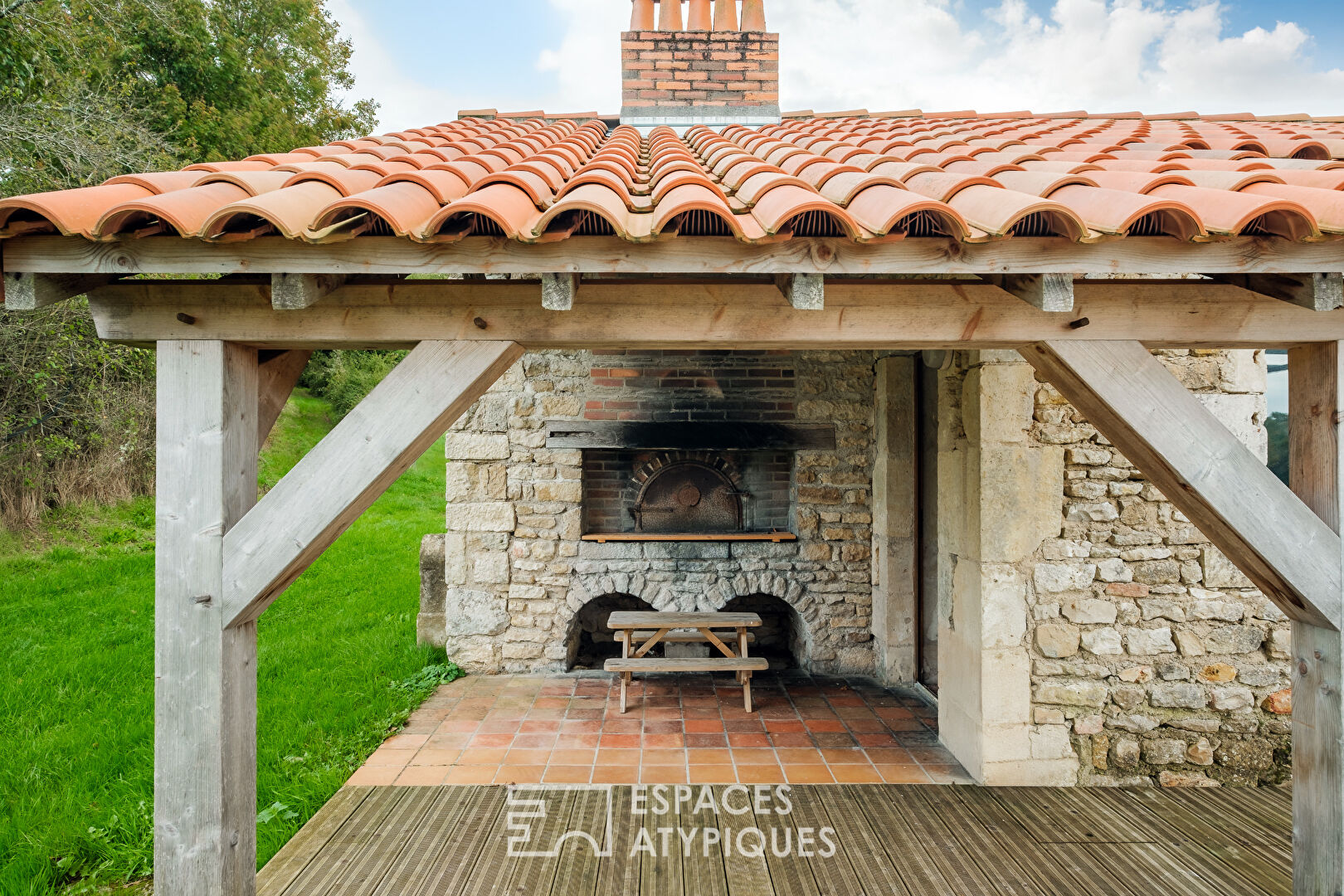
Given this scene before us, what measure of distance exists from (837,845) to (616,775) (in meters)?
1.26

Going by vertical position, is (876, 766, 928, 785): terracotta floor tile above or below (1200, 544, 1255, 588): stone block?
below

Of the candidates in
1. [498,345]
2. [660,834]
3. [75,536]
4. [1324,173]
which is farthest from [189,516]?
[75,536]

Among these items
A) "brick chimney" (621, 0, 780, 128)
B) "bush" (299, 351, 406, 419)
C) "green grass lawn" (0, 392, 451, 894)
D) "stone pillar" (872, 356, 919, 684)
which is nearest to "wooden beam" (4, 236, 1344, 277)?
"green grass lawn" (0, 392, 451, 894)

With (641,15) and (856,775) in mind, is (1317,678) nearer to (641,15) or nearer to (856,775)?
(856,775)

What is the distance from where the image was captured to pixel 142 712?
4.54 meters

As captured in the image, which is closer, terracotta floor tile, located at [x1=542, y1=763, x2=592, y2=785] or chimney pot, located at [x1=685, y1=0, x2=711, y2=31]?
terracotta floor tile, located at [x1=542, y1=763, x2=592, y2=785]

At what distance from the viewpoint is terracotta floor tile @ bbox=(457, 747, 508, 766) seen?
4.24 m

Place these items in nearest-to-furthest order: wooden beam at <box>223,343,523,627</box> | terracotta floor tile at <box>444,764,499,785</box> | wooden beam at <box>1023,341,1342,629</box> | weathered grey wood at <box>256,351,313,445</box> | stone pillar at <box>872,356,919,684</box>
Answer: wooden beam at <box>223,343,523,627</box>, wooden beam at <box>1023,341,1342,629</box>, weathered grey wood at <box>256,351,313,445</box>, terracotta floor tile at <box>444,764,499,785</box>, stone pillar at <box>872,356,919,684</box>

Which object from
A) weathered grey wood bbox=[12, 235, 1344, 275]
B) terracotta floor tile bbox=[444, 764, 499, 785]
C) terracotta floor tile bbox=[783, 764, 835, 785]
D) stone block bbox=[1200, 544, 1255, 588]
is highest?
weathered grey wood bbox=[12, 235, 1344, 275]

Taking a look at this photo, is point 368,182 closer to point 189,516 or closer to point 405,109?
point 189,516

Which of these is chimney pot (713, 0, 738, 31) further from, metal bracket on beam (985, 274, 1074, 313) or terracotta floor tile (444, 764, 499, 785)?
terracotta floor tile (444, 764, 499, 785)

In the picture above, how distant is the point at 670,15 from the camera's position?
6.48 meters

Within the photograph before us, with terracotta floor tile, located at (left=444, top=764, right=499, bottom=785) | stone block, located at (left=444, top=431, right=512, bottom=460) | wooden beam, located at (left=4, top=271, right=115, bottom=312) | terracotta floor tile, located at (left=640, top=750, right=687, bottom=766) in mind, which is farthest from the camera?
stone block, located at (left=444, top=431, right=512, bottom=460)

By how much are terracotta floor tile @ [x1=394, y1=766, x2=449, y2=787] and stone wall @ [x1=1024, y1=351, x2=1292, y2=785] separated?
3192 millimetres
